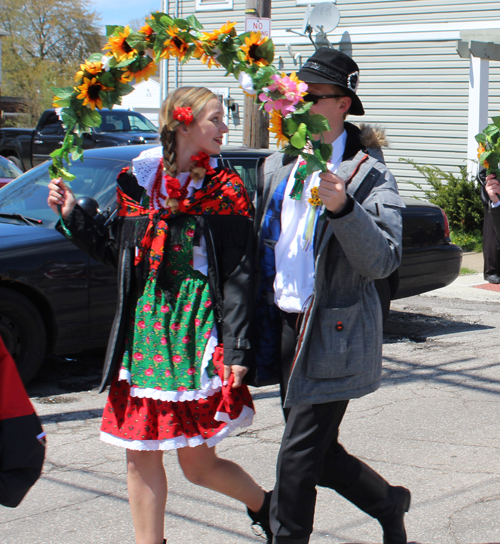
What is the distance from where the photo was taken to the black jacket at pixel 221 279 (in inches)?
108

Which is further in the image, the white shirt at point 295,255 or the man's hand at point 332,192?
the white shirt at point 295,255

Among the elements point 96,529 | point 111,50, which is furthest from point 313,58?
point 96,529

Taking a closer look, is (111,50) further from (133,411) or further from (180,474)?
(180,474)

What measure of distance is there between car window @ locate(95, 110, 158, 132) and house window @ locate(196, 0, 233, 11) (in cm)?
333

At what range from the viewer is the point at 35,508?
12.0 feet

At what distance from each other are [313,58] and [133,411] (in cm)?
143

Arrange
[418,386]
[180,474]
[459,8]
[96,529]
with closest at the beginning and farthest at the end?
[96,529] < [180,474] < [418,386] < [459,8]

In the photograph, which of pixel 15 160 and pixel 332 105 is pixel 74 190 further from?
pixel 15 160

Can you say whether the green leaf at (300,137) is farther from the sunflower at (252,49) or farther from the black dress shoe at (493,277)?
the black dress shoe at (493,277)

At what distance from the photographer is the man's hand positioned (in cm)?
240

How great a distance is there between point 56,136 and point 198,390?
57.5ft

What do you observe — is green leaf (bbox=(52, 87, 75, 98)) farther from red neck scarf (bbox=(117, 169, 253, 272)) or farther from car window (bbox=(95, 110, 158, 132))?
car window (bbox=(95, 110, 158, 132))

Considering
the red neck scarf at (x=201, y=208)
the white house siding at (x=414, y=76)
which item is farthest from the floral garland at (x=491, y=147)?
the white house siding at (x=414, y=76)

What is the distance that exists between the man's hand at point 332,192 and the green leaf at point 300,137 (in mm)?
113
